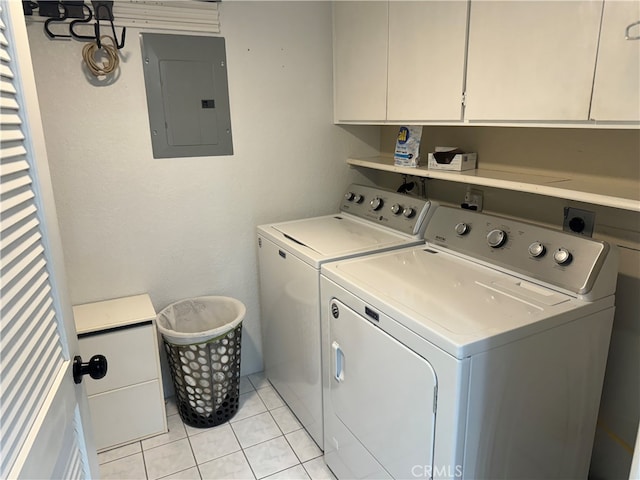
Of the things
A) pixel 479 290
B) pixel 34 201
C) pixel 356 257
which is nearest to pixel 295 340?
pixel 356 257

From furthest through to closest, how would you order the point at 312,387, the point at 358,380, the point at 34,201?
1. the point at 312,387
2. the point at 358,380
3. the point at 34,201

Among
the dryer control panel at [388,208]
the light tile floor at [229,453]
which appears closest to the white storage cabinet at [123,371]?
the light tile floor at [229,453]

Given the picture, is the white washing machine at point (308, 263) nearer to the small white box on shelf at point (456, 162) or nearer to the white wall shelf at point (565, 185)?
the small white box on shelf at point (456, 162)

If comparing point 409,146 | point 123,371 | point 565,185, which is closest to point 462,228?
point 565,185

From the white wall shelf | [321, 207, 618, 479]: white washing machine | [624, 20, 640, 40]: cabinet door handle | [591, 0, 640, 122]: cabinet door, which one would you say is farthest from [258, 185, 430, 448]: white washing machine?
[624, 20, 640, 40]: cabinet door handle

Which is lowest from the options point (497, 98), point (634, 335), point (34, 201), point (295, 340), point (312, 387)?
point (312, 387)

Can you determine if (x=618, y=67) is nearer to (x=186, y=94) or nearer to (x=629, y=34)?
(x=629, y=34)

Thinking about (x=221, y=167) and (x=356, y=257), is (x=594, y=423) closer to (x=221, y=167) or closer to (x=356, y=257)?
(x=356, y=257)

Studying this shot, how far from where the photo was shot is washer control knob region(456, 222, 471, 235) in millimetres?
1808

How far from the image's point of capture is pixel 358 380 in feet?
5.30

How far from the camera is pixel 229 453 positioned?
210 centimetres

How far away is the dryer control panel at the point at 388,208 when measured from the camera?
2.04m

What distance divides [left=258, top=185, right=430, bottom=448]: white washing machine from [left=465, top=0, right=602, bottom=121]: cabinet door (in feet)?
2.02

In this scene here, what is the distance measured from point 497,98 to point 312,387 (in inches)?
54.7
